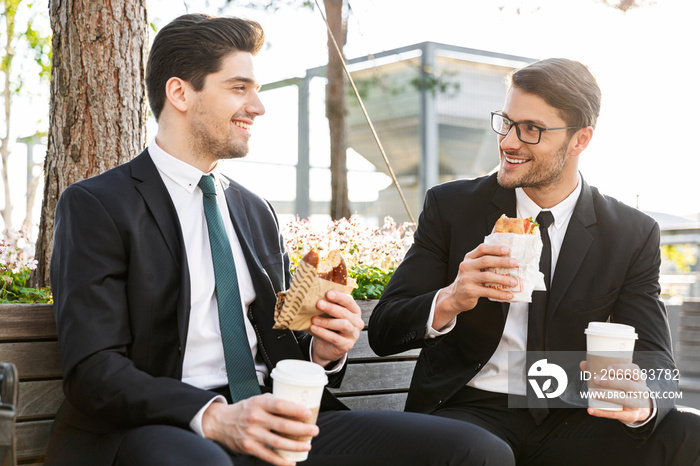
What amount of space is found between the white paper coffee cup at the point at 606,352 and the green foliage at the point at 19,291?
2208mm

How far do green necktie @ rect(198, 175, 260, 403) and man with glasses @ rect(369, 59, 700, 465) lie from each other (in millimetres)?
618

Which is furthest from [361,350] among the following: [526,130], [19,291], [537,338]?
[19,291]

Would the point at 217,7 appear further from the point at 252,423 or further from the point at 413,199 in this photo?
the point at 252,423

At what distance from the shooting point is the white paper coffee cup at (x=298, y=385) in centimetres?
176

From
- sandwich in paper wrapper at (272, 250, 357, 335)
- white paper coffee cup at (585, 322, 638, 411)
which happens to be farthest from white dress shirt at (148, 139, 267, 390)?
white paper coffee cup at (585, 322, 638, 411)

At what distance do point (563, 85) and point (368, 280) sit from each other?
136 centimetres

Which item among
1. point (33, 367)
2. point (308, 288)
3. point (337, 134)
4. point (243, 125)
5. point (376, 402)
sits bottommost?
point (376, 402)

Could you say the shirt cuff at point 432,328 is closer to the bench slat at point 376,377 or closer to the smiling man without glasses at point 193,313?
the smiling man without glasses at point 193,313

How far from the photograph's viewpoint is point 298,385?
1.75 meters

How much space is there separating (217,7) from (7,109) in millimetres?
7241

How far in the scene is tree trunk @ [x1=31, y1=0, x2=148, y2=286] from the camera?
137 inches

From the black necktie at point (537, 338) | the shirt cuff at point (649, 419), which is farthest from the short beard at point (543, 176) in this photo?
the shirt cuff at point (649, 419)

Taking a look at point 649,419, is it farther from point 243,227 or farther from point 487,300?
point 243,227

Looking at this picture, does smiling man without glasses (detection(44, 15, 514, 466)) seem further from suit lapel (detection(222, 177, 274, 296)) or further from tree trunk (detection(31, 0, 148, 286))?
tree trunk (detection(31, 0, 148, 286))
